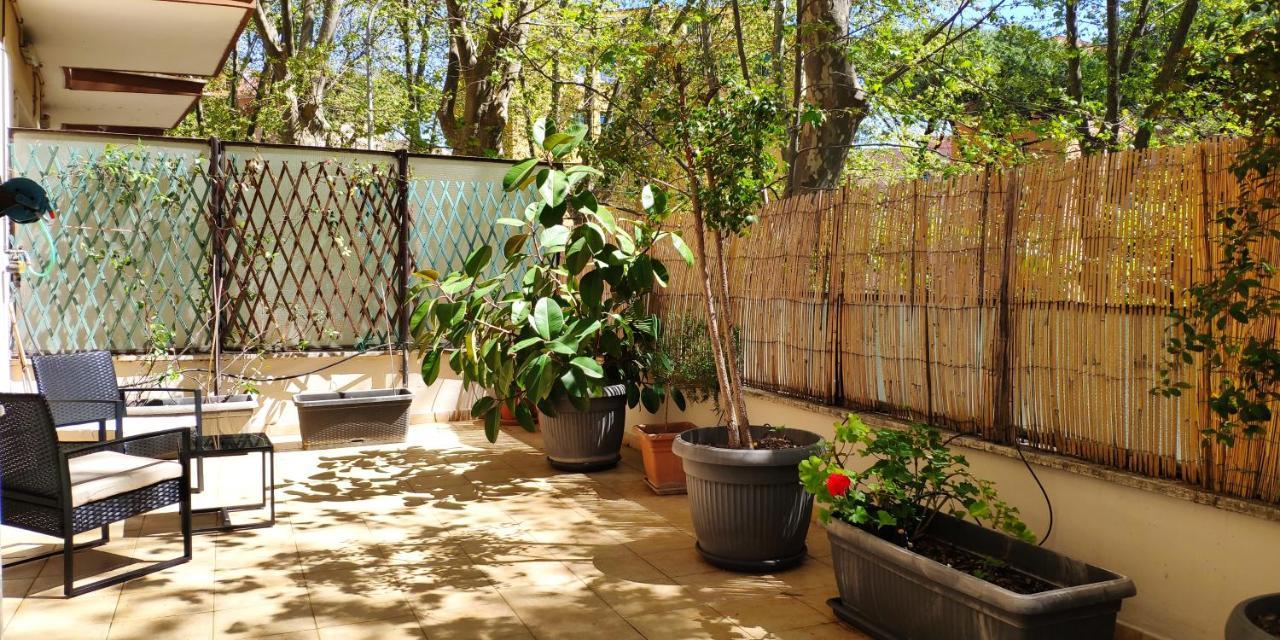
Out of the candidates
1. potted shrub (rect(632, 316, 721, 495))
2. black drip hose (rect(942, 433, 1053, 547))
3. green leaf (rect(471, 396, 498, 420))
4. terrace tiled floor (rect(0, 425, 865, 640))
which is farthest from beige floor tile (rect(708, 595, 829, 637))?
green leaf (rect(471, 396, 498, 420))

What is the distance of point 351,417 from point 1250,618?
5.03 m

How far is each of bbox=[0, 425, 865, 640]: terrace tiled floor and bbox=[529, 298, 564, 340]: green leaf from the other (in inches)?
33.8

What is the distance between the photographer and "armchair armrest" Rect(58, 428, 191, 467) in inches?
131

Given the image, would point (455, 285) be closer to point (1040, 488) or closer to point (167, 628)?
point (167, 628)

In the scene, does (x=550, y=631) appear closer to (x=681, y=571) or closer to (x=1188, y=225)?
(x=681, y=571)

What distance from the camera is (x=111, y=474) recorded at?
3.46 m

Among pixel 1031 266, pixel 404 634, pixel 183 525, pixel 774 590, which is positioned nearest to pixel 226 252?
pixel 183 525

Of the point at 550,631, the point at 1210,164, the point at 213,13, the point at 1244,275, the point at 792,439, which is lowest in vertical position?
the point at 550,631

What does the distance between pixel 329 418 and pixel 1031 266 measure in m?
4.35

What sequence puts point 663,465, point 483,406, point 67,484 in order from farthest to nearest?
1. point 483,406
2. point 663,465
3. point 67,484

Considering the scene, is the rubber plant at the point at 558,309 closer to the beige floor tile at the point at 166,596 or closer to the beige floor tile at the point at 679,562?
the beige floor tile at the point at 679,562

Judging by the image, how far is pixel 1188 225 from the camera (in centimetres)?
257

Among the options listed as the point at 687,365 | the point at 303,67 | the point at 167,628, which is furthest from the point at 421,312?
the point at 303,67

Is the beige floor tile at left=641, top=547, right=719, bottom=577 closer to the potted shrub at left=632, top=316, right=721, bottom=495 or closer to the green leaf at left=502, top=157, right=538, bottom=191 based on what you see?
the potted shrub at left=632, top=316, right=721, bottom=495
